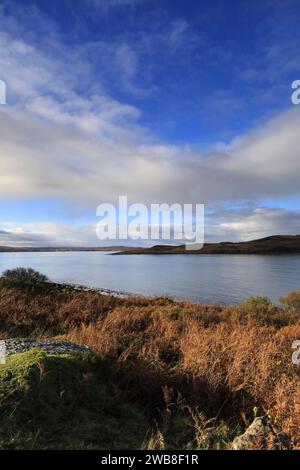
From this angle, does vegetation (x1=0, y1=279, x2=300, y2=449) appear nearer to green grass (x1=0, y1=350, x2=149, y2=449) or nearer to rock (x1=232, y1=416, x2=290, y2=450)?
green grass (x1=0, y1=350, x2=149, y2=449)

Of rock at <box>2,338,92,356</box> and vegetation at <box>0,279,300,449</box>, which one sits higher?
rock at <box>2,338,92,356</box>

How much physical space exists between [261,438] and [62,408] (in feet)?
7.41

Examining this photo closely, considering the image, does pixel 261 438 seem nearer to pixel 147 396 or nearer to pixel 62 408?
pixel 147 396

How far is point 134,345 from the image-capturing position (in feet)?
25.0

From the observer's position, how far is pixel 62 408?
418cm

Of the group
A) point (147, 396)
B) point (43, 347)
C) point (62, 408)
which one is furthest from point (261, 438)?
point (43, 347)

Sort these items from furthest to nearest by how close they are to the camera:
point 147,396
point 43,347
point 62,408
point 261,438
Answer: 1. point 43,347
2. point 147,396
3. point 62,408
4. point 261,438

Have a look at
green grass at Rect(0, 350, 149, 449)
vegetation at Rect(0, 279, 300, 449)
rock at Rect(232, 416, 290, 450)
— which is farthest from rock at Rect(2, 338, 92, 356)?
rock at Rect(232, 416, 290, 450)

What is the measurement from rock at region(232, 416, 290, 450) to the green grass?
1.09 meters

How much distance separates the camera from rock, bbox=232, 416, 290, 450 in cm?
358

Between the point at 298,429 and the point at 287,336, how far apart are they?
6469 mm

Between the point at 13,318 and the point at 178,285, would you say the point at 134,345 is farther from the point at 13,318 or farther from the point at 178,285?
the point at 178,285

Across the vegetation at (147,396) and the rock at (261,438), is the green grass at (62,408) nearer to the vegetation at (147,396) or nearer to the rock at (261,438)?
the vegetation at (147,396)
